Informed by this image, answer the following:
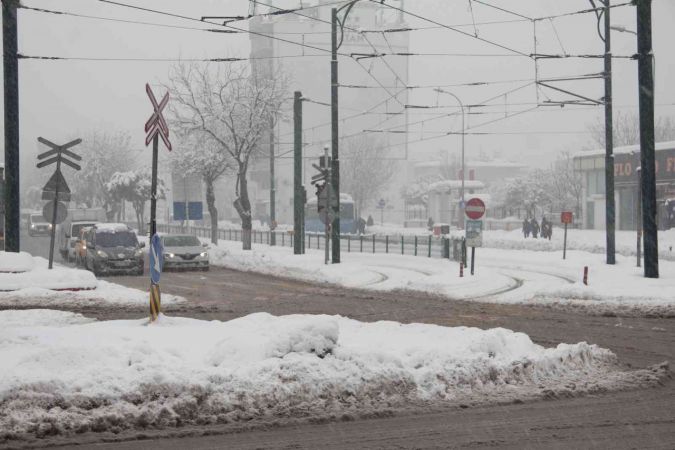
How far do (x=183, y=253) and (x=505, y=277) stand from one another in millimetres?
12302

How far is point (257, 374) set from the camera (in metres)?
9.41

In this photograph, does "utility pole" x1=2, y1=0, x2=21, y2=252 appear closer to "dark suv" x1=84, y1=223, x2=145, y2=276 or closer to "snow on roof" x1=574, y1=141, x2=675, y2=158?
"dark suv" x1=84, y1=223, x2=145, y2=276

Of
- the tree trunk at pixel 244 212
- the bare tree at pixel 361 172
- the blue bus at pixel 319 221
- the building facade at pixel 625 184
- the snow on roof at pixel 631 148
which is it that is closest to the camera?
the tree trunk at pixel 244 212

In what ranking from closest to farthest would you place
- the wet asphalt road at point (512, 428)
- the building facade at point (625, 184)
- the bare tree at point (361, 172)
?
the wet asphalt road at point (512, 428) < the building facade at point (625, 184) < the bare tree at point (361, 172)

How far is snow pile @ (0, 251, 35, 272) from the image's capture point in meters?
21.8

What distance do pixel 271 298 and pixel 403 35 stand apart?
3911 inches

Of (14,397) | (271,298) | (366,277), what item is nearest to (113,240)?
(366,277)

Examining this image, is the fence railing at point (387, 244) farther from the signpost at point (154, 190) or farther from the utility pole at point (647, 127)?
the signpost at point (154, 190)

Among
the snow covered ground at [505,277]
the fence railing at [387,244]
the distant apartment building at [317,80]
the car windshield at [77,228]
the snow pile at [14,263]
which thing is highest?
the distant apartment building at [317,80]

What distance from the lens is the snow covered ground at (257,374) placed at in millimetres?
8344

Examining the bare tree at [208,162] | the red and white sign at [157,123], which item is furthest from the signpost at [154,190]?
the bare tree at [208,162]

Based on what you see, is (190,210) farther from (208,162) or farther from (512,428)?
(512,428)

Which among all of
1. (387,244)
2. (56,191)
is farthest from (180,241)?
(387,244)

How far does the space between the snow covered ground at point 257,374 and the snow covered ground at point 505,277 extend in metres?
9.24
